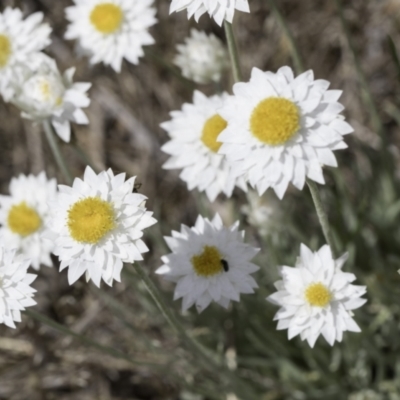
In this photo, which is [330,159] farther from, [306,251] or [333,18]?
[333,18]

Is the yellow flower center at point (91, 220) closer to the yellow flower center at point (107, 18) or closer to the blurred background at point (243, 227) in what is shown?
the blurred background at point (243, 227)

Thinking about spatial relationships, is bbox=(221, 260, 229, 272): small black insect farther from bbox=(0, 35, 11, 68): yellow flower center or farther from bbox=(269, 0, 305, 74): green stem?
bbox=(0, 35, 11, 68): yellow flower center

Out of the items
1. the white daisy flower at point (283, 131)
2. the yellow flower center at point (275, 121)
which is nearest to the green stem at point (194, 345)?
the white daisy flower at point (283, 131)

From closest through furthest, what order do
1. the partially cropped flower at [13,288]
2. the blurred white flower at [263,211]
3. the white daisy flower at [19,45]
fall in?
the partially cropped flower at [13,288] → the blurred white flower at [263,211] → the white daisy flower at [19,45]

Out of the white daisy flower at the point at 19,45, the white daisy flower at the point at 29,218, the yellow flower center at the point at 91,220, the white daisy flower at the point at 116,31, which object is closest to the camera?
the yellow flower center at the point at 91,220

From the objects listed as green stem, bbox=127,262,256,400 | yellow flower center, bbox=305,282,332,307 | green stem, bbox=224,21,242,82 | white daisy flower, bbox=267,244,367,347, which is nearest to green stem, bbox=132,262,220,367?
green stem, bbox=127,262,256,400

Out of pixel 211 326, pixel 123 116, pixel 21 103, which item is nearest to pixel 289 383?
pixel 211 326
